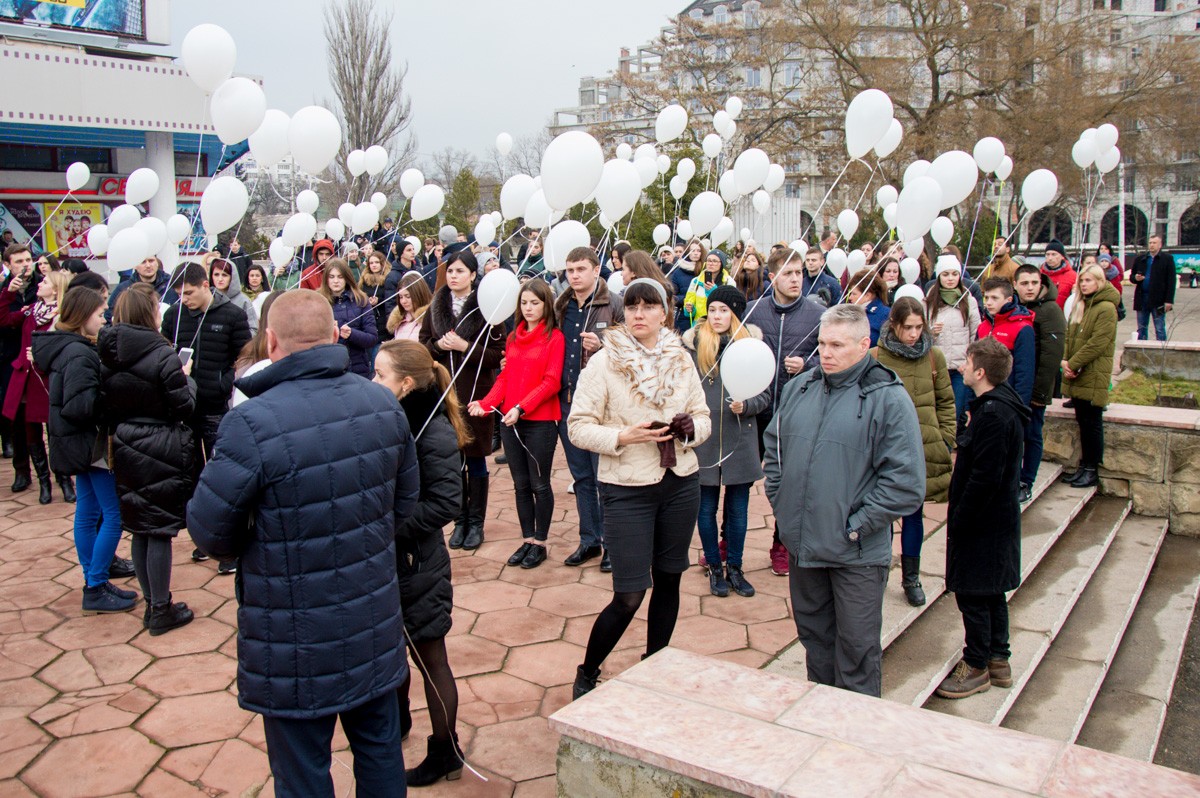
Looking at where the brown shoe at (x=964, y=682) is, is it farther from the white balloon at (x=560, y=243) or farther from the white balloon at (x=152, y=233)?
the white balloon at (x=152, y=233)

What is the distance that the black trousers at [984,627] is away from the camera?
152 inches

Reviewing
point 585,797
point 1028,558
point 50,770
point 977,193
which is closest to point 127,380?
point 50,770

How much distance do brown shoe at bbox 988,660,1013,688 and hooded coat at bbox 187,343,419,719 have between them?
9.11ft

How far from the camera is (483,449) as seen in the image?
5.36m

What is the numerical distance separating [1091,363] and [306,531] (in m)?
5.95

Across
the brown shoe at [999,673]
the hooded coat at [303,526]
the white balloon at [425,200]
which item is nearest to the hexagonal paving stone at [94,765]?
the hooded coat at [303,526]

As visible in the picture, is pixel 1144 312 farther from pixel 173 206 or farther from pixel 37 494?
pixel 173 206

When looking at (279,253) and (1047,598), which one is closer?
(1047,598)

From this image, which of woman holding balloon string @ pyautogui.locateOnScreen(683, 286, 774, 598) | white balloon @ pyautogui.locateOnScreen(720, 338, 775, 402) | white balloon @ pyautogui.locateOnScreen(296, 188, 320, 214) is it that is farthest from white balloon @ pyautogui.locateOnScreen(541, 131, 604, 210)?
white balloon @ pyautogui.locateOnScreen(296, 188, 320, 214)

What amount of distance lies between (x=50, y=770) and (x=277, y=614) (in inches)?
63.6

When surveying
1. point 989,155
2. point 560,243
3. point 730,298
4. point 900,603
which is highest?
point 989,155

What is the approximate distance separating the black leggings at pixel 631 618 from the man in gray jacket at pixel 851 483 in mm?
590

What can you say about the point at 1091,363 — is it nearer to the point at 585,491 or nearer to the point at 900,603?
the point at 900,603

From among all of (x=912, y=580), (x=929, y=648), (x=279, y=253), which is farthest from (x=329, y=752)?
(x=279, y=253)
